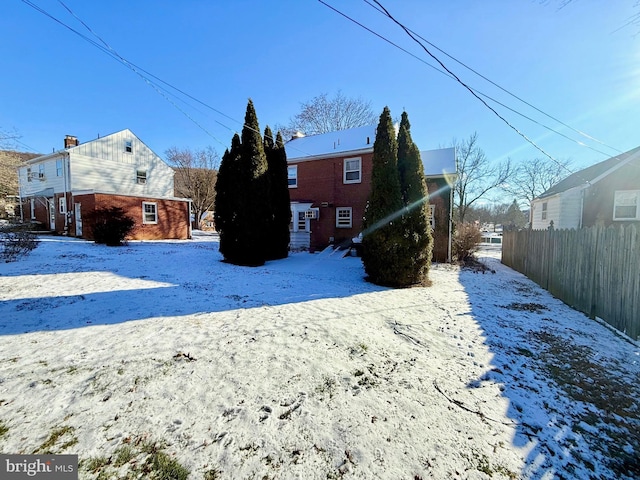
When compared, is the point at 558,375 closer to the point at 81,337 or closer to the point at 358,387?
the point at 358,387

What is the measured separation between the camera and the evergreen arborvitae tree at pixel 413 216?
26.9ft

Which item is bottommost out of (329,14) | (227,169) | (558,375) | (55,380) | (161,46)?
(558,375)

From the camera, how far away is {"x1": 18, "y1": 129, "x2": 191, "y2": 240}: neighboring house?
61.5 ft

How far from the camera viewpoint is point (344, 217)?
55.3ft

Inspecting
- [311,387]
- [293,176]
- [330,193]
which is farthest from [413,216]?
[293,176]

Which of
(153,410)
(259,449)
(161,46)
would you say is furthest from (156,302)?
(161,46)

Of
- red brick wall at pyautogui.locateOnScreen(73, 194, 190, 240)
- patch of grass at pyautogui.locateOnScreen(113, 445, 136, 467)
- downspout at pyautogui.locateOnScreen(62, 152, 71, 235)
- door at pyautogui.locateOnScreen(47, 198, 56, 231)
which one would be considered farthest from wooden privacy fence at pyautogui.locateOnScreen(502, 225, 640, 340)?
door at pyautogui.locateOnScreen(47, 198, 56, 231)

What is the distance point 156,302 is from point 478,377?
579 centimetres

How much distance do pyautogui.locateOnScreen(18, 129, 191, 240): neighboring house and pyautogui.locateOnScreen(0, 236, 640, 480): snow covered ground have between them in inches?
563

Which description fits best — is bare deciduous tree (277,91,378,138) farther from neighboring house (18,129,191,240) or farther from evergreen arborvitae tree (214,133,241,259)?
evergreen arborvitae tree (214,133,241,259)

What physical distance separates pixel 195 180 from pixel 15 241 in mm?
28066

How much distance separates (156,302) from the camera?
231 inches

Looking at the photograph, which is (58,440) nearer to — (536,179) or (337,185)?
(337,185)

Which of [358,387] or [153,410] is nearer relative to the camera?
[153,410]
